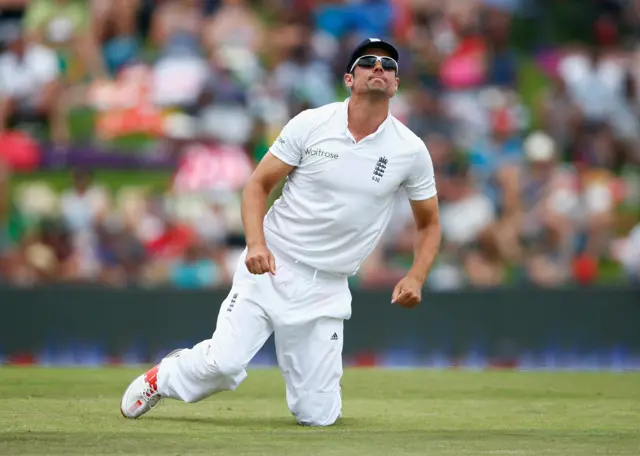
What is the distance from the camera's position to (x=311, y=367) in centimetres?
832

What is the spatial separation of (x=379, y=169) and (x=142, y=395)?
1963 mm

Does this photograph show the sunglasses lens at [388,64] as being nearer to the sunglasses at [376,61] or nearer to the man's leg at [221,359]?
the sunglasses at [376,61]

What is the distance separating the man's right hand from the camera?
780cm

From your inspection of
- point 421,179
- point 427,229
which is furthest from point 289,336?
point 421,179

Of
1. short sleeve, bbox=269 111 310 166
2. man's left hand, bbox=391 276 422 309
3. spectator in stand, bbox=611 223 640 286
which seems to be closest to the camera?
man's left hand, bbox=391 276 422 309

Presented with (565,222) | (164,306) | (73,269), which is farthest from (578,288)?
(73,269)

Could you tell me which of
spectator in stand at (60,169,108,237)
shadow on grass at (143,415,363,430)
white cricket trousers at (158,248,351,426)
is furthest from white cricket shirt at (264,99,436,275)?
spectator in stand at (60,169,108,237)

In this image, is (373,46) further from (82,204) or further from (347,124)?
(82,204)

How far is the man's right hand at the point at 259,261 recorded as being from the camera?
7.80 metres

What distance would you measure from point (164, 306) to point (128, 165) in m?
3.25

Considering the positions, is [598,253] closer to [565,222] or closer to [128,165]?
[565,222]

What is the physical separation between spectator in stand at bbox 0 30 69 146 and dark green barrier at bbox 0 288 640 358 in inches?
143

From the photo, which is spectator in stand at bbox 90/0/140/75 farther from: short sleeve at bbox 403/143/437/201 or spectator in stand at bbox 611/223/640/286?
short sleeve at bbox 403/143/437/201

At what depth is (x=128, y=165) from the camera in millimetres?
17000
